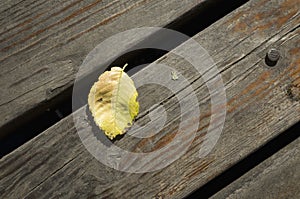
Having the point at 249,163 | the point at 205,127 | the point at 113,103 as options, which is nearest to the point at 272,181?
the point at 249,163

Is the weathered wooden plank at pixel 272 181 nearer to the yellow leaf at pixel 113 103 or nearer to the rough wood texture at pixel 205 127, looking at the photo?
the rough wood texture at pixel 205 127

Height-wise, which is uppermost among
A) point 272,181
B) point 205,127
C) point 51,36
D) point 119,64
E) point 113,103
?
point 51,36

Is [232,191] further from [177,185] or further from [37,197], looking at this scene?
[37,197]

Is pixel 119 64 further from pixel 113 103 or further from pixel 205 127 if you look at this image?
pixel 205 127

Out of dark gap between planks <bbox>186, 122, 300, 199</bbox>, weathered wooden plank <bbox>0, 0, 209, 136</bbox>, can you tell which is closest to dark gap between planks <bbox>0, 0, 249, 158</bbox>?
weathered wooden plank <bbox>0, 0, 209, 136</bbox>

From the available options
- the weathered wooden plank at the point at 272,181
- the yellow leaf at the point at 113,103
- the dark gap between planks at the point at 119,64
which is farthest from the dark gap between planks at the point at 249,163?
the dark gap between planks at the point at 119,64
